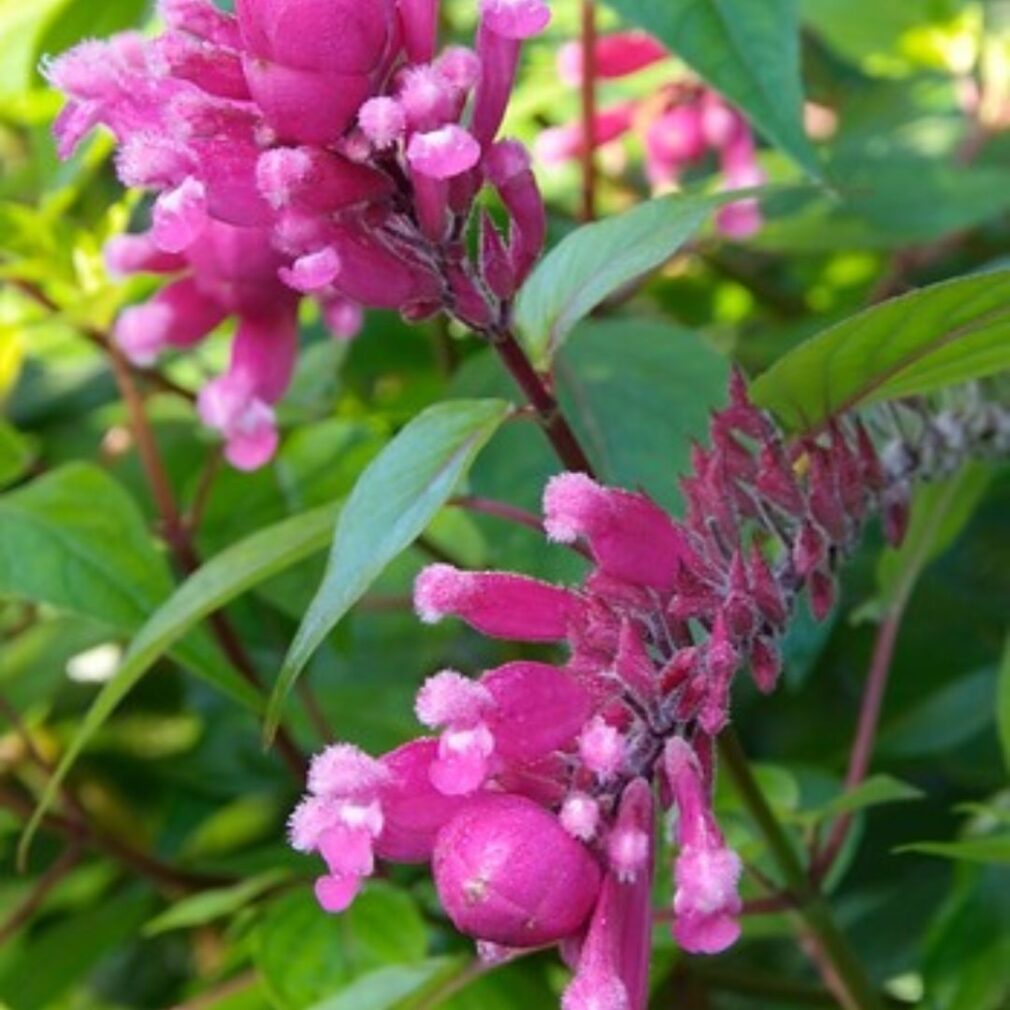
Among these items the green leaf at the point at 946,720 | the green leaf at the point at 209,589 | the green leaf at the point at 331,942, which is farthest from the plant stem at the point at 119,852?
the green leaf at the point at 946,720

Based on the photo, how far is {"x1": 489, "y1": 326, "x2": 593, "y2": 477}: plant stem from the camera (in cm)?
65

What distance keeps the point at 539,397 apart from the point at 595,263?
53 mm

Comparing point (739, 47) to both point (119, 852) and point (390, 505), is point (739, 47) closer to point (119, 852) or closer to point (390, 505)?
point (390, 505)

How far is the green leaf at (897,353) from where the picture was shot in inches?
24.9

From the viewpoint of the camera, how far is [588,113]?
1.10 m

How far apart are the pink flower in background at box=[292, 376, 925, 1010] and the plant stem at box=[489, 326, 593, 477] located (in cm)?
5

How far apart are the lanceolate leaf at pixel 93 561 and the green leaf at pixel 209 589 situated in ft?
0.26

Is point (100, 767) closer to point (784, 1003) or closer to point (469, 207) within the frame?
point (784, 1003)

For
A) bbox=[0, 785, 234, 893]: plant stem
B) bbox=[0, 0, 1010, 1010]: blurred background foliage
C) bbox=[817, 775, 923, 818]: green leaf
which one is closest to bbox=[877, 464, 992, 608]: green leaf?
bbox=[0, 0, 1010, 1010]: blurred background foliage

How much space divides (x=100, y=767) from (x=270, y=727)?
2.70 feet

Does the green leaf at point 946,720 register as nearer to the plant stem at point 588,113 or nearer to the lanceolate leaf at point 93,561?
the plant stem at point 588,113

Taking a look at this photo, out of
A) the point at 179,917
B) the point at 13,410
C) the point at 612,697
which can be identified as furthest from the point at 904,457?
the point at 13,410

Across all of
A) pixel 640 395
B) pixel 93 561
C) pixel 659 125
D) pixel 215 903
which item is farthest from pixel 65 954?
pixel 659 125

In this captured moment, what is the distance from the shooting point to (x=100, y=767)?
1.42 metres
